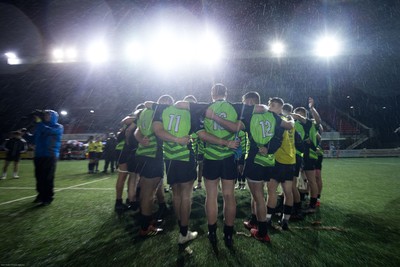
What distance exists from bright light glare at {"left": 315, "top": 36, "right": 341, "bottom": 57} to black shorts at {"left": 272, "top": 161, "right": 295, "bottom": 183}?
16.8 meters

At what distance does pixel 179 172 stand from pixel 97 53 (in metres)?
20.4

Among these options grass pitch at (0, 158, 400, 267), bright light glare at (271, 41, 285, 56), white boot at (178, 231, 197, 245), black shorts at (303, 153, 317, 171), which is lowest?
grass pitch at (0, 158, 400, 267)

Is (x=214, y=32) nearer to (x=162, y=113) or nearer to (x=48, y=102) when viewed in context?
(x=162, y=113)

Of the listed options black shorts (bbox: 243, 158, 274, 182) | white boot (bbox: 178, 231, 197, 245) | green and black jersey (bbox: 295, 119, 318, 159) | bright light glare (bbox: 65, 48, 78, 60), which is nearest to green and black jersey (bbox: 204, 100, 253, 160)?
black shorts (bbox: 243, 158, 274, 182)

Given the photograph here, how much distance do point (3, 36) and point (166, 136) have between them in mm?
18453

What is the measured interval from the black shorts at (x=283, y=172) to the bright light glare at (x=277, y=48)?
16129 millimetres

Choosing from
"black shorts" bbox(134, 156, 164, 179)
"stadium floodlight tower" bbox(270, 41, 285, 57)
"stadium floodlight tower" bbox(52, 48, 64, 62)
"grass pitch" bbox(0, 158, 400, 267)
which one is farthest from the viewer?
"stadium floodlight tower" bbox(52, 48, 64, 62)

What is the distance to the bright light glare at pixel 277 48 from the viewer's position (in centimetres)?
1774

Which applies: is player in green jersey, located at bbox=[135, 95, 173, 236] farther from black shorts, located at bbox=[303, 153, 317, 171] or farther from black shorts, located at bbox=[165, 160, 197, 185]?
black shorts, located at bbox=[303, 153, 317, 171]

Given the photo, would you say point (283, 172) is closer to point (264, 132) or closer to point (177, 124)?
point (264, 132)

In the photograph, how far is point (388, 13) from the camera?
14039mm

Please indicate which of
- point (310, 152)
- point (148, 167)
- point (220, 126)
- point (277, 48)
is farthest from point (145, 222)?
point (277, 48)

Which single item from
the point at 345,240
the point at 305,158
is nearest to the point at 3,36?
the point at 305,158

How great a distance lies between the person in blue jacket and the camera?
5.51 metres
